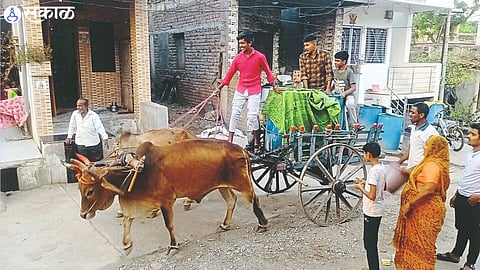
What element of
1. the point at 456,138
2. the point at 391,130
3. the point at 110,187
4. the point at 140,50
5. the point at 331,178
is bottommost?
the point at 456,138

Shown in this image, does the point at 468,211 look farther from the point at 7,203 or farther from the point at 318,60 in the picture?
the point at 7,203

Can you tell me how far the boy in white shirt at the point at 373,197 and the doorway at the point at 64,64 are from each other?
8.13 metres

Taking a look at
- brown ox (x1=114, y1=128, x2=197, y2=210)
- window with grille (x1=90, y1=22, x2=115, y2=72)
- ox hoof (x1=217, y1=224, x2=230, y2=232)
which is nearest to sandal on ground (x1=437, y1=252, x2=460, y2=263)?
ox hoof (x1=217, y1=224, x2=230, y2=232)

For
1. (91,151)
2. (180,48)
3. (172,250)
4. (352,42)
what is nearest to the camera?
(172,250)

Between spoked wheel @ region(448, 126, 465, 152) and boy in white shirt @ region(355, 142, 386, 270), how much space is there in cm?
889

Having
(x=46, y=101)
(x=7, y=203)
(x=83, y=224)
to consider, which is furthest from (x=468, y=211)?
(x=46, y=101)

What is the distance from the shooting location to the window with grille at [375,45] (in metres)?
14.8

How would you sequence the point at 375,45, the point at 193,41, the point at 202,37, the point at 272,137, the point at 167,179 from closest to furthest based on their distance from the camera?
the point at 167,179 < the point at 272,137 < the point at 202,37 < the point at 193,41 < the point at 375,45

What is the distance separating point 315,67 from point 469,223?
316cm

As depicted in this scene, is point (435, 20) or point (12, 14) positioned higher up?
point (435, 20)

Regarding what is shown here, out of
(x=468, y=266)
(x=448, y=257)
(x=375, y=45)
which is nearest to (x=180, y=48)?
(x=375, y=45)

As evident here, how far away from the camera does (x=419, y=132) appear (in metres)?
4.58

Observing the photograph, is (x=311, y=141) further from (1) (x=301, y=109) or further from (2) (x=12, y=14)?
(2) (x=12, y=14)

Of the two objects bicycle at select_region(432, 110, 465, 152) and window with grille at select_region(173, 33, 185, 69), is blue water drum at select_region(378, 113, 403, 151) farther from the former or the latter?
window with grille at select_region(173, 33, 185, 69)
